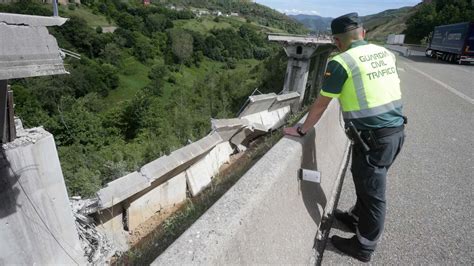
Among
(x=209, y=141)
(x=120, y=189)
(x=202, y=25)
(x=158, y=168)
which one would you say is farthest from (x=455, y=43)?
(x=202, y=25)

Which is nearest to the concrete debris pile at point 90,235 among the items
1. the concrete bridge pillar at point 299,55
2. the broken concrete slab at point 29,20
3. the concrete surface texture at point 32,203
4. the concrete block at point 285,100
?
the concrete surface texture at point 32,203

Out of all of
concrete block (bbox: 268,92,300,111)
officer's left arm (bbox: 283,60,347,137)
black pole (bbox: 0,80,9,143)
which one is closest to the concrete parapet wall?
concrete block (bbox: 268,92,300,111)

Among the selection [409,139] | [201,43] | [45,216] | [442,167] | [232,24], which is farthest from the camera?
[232,24]

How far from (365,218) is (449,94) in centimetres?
998

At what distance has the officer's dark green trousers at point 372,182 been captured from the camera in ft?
8.81

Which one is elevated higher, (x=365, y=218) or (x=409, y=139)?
(x=365, y=218)

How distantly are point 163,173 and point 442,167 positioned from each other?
5527mm

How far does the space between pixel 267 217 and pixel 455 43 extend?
30.4 meters

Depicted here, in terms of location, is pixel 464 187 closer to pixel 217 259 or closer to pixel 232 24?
pixel 217 259

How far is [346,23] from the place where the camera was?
279cm

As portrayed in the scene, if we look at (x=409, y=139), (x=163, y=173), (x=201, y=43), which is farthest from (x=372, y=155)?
(x=201, y=43)

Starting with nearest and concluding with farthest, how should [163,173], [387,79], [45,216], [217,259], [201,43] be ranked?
[217,259]
[387,79]
[45,216]
[163,173]
[201,43]

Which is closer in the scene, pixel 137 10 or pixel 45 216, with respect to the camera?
pixel 45 216

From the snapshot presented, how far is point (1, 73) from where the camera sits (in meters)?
2.80
